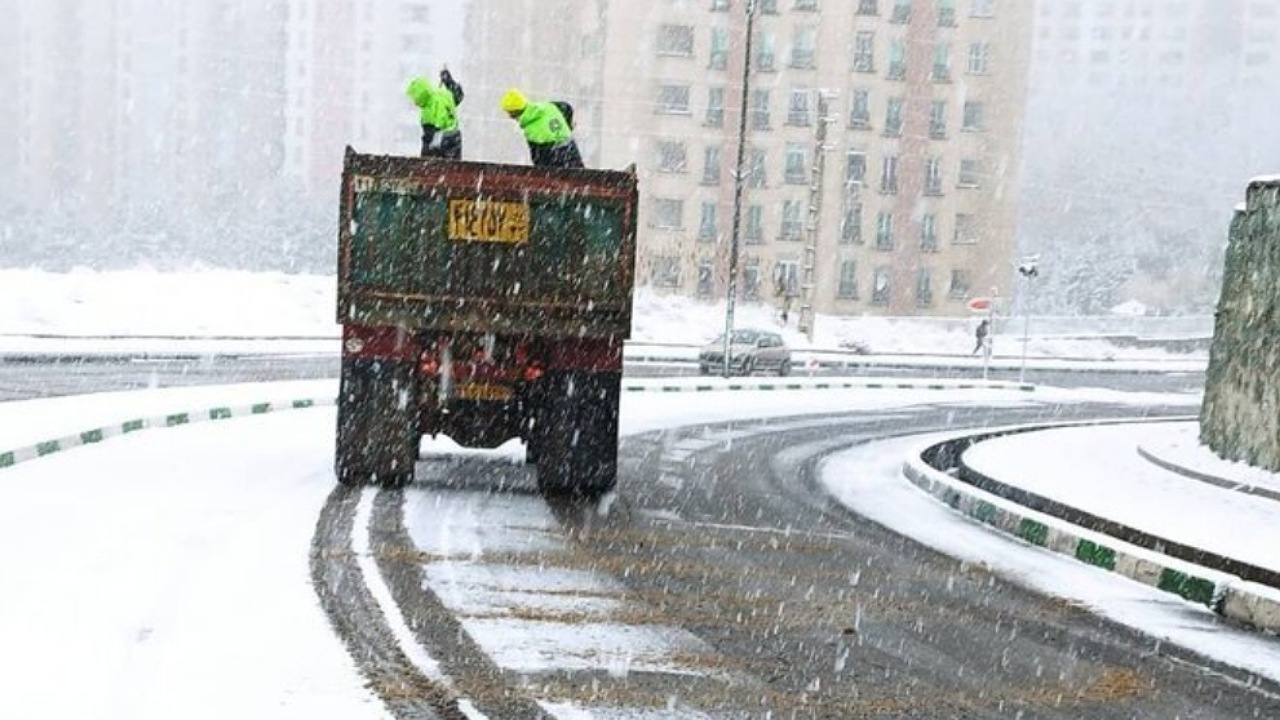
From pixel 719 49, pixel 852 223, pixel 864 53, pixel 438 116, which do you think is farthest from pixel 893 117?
pixel 438 116

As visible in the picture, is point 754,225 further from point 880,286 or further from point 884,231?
point 880,286

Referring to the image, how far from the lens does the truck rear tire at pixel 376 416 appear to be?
1399 cm

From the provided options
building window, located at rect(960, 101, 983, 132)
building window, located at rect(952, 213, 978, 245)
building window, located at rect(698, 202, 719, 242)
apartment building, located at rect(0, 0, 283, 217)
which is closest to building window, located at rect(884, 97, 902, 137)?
building window, located at rect(960, 101, 983, 132)

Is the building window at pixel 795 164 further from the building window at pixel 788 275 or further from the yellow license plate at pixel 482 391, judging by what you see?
the yellow license plate at pixel 482 391

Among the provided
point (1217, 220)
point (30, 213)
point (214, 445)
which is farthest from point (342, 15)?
point (214, 445)

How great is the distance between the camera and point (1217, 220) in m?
121

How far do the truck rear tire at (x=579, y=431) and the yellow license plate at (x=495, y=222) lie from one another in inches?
47.4

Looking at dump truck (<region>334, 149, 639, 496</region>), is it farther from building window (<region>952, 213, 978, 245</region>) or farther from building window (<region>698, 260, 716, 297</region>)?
building window (<region>952, 213, 978, 245</region>)

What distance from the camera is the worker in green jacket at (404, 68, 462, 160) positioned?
48.6 ft

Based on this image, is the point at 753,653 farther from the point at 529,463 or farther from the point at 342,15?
the point at 342,15

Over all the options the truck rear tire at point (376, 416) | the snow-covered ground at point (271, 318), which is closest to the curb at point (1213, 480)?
the truck rear tire at point (376, 416)

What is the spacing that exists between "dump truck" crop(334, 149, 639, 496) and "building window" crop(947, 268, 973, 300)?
6096 cm

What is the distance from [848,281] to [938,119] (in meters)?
8.44

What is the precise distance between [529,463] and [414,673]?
9.77 m
